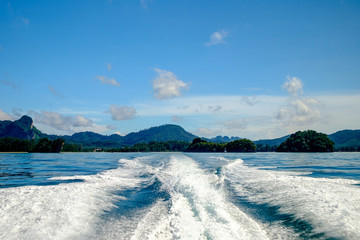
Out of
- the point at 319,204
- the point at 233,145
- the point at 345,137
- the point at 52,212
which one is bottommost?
the point at 52,212

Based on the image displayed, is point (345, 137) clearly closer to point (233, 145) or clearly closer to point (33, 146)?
point (233, 145)

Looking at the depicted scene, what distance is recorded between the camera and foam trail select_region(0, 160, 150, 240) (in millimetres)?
5281

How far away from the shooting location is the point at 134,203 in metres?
8.22

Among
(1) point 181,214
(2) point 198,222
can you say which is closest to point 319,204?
(2) point 198,222

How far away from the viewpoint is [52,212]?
6441mm

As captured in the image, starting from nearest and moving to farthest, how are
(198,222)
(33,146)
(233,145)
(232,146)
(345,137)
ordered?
(198,222) < (33,146) < (233,145) < (232,146) < (345,137)

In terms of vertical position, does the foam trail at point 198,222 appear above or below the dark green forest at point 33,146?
below

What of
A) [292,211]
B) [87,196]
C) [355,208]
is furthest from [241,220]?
[87,196]

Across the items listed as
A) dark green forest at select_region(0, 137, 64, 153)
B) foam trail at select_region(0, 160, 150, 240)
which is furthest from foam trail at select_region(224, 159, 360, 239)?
dark green forest at select_region(0, 137, 64, 153)

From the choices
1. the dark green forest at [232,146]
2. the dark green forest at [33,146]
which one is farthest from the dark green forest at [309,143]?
the dark green forest at [33,146]

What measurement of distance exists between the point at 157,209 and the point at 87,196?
9.38 ft

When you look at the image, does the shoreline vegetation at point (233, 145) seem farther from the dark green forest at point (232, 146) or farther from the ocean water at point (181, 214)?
the ocean water at point (181, 214)

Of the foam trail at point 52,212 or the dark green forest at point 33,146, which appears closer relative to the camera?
the foam trail at point 52,212

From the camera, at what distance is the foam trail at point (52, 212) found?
208 inches
